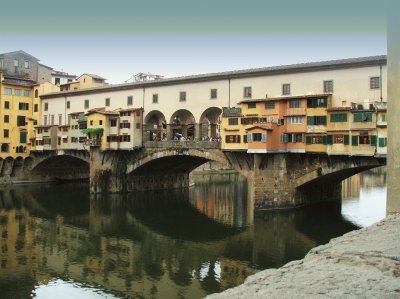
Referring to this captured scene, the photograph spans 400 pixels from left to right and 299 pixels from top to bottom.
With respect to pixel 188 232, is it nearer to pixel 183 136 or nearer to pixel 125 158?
pixel 183 136

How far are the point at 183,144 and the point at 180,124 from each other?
4.59 meters

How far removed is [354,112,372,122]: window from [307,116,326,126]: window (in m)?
2.70

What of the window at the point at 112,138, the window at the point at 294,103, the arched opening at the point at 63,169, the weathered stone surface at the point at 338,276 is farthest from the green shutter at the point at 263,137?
the arched opening at the point at 63,169

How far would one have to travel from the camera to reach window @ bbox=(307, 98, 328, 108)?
36.0 m

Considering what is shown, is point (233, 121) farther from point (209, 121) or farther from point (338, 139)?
point (338, 139)

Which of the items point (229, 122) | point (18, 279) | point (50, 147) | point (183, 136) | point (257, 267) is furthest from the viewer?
point (50, 147)

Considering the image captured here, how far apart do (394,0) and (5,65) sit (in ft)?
244

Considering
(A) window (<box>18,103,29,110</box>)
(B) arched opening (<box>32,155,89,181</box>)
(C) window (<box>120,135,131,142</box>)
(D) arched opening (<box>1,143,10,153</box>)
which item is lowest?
(B) arched opening (<box>32,155,89,181</box>)

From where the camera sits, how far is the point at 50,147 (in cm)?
6003

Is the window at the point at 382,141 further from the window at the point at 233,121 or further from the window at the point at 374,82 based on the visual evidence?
the window at the point at 233,121

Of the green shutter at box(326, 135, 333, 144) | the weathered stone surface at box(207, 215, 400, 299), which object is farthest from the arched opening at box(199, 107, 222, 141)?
the weathered stone surface at box(207, 215, 400, 299)

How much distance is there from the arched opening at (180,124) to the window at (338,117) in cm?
1668

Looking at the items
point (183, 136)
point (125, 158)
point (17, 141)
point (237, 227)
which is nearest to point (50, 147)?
point (17, 141)

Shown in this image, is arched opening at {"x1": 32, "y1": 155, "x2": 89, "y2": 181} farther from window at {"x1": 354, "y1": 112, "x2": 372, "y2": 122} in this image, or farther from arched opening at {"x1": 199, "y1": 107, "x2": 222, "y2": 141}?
window at {"x1": 354, "y1": 112, "x2": 372, "y2": 122}
